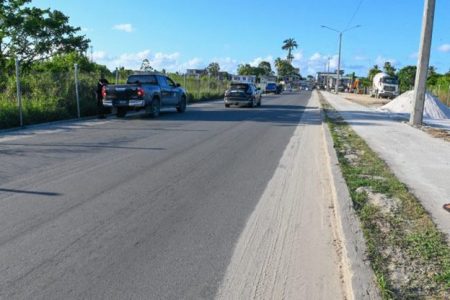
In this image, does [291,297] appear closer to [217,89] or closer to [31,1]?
[31,1]

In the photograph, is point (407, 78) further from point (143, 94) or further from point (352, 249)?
point (352, 249)

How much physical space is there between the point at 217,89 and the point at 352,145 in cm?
3543

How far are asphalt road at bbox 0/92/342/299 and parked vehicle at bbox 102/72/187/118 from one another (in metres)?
7.21

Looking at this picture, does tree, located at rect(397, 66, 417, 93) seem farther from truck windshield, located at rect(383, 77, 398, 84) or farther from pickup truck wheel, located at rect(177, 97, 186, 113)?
pickup truck wheel, located at rect(177, 97, 186, 113)

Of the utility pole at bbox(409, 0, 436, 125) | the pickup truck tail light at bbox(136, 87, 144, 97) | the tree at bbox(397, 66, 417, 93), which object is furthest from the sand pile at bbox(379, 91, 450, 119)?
the tree at bbox(397, 66, 417, 93)

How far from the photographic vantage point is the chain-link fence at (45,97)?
50.7 ft

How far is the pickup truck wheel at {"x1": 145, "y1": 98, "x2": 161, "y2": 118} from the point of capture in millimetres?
19375

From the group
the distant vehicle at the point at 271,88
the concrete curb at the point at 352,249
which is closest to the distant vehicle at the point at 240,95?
the concrete curb at the point at 352,249

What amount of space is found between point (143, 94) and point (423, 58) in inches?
423

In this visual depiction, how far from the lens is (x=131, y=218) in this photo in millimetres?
5723

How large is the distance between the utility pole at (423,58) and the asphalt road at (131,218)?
857 centimetres

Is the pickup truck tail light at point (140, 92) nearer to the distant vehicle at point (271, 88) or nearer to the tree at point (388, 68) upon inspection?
the distant vehicle at point (271, 88)

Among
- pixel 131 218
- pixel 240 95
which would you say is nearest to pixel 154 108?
pixel 240 95

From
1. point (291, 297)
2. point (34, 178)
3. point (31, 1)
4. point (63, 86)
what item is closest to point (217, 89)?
point (31, 1)
